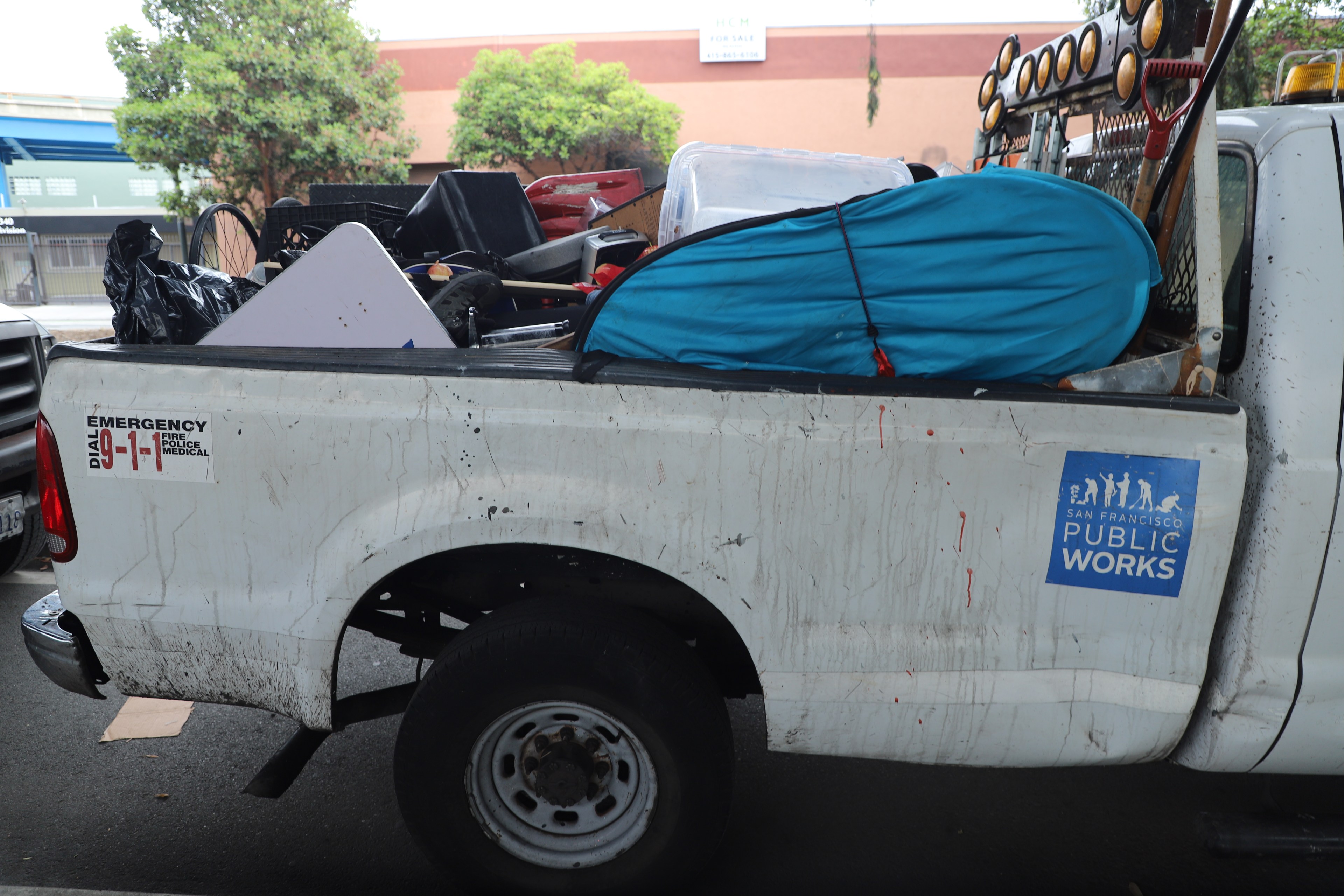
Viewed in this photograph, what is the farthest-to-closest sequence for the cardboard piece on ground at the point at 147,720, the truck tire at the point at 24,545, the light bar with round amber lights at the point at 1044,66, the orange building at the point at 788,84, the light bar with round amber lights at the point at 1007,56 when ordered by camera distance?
the orange building at the point at 788,84 → the truck tire at the point at 24,545 → the cardboard piece on ground at the point at 147,720 → the light bar with round amber lights at the point at 1007,56 → the light bar with round amber lights at the point at 1044,66

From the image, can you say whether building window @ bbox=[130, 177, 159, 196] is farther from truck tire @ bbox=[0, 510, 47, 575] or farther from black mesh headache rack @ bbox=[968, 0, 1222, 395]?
black mesh headache rack @ bbox=[968, 0, 1222, 395]

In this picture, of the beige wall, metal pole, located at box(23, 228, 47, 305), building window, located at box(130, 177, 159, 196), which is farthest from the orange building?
building window, located at box(130, 177, 159, 196)

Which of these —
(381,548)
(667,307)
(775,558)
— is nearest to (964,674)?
(775,558)

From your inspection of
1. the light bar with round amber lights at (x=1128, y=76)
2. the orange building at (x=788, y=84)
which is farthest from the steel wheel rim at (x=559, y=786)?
the orange building at (x=788, y=84)

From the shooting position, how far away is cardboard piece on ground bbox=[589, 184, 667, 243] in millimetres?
4297

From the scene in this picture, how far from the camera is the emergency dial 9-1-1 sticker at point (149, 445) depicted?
2.02 m

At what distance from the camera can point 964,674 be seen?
1.98m

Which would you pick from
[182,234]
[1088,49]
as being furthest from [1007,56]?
[182,234]

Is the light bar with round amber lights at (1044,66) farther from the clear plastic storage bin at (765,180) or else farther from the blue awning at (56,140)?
the blue awning at (56,140)

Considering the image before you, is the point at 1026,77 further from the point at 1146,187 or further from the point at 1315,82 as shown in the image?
the point at 1146,187

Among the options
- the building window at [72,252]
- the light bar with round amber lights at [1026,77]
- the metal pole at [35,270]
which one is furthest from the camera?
the building window at [72,252]

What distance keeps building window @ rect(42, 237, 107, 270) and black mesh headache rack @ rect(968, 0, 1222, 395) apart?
31.9 meters

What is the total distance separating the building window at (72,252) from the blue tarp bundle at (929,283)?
31.9 metres

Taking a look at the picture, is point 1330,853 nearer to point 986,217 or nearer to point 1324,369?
point 1324,369
